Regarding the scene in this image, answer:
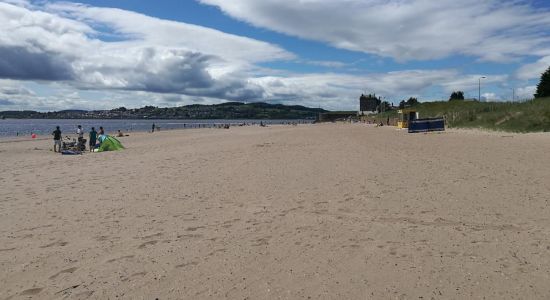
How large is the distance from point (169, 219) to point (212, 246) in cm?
189

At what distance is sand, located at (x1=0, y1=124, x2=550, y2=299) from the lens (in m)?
4.49

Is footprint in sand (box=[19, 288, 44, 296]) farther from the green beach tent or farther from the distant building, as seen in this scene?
the distant building

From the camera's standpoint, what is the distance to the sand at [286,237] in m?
4.49

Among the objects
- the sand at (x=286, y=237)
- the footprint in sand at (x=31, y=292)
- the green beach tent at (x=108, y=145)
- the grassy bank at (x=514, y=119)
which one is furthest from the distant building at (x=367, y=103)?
the footprint in sand at (x=31, y=292)

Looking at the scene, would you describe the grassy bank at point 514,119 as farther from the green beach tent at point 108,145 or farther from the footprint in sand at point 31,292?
the footprint in sand at point 31,292

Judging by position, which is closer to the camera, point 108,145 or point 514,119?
point 108,145

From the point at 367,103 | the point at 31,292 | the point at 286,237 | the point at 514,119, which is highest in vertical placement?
the point at 367,103

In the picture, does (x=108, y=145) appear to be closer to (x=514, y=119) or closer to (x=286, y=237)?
(x=286, y=237)

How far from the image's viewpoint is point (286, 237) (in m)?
6.20

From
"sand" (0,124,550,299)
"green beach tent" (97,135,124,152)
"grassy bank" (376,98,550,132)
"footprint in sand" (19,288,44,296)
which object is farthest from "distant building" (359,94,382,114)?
"footprint in sand" (19,288,44,296)

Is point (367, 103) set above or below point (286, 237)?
above

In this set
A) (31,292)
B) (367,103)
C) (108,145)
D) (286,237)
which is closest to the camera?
(31,292)

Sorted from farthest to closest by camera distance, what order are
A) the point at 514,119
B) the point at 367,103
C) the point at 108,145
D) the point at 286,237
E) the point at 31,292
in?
the point at 367,103, the point at 514,119, the point at 108,145, the point at 286,237, the point at 31,292

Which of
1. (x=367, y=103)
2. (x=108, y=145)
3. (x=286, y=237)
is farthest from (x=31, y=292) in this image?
A: (x=367, y=103)
